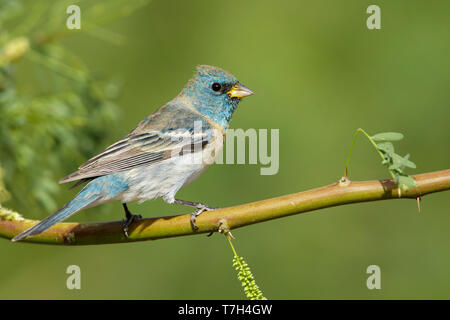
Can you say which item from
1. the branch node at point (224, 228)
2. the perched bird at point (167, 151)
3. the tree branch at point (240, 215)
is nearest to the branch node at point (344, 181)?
the tree branch at point (240, 215)

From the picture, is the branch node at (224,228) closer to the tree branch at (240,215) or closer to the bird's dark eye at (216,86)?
the tree branch at (240,215)

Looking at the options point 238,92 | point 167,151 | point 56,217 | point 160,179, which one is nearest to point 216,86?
point 238,92

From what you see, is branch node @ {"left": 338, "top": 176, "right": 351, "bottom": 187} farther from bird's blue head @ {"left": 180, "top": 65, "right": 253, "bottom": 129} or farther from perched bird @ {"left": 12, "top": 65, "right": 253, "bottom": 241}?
bird's blue head @ {"left": 180, "top": 65, "right": 253, "bottom": 129}

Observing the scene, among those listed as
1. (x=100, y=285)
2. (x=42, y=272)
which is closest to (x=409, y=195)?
(x=100, y=285)

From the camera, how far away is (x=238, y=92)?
4543mm

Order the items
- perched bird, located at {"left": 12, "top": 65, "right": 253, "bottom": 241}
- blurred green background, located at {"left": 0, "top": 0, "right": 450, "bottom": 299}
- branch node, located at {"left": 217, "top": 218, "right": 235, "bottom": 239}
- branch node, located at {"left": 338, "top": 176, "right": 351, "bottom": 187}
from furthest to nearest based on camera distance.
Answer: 1. blurred green background, located at {"left": 0, "top": 0, "right": 450, "bottom": 299}
2. perched bird, located at {"left": 12, "top": 65, "right": 253, "bottom": 241}
3. branch node, located at {"left": 217, "top": 218, "right": 235, "bottom": 239}
4. branch node, located at {"left": 338, "top": 176, "right": 351, "bottom": 187}

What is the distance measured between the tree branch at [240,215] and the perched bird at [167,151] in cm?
31

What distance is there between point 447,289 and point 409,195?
9.04 ft

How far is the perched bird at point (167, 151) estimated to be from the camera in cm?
387

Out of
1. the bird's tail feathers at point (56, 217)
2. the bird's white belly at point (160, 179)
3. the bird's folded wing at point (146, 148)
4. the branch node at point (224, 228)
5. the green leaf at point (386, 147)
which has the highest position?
the bird's folded wing at point (146, 148)

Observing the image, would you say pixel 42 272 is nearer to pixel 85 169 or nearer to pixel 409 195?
pixel 85 169

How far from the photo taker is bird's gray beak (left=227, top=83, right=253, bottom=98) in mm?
4527

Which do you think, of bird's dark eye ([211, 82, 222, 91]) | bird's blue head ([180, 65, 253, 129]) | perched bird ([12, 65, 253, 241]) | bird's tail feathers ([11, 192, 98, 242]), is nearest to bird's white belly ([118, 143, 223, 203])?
perched bird ([12, 65, 253, 241])

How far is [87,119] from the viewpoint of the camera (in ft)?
Result: 13.5
